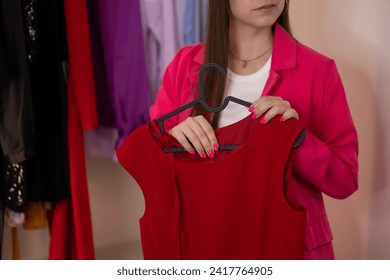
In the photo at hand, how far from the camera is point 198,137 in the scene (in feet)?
3.09

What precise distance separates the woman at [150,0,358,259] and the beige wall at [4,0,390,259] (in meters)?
0.37

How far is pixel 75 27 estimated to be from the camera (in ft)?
4.90

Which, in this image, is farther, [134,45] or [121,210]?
[121,210]

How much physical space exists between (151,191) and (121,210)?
39.3 inches

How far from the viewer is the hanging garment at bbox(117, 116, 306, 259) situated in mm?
918

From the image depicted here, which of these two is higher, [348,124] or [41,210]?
[348,124]

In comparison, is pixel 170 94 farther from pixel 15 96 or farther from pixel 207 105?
pixel 15 96

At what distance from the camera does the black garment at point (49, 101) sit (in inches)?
57.4

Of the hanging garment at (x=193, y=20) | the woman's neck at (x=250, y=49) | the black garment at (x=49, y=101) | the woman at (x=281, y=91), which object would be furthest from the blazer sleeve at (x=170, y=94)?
the black garment at (x=49, y=101)

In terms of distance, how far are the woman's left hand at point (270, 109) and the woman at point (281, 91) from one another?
0.14ft

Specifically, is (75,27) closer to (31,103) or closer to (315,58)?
(31,103)

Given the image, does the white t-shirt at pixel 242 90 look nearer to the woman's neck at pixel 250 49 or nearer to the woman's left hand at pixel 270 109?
the woman's neck at pixel 250 49

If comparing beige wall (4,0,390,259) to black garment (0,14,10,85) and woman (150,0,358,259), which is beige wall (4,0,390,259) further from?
black garment (0,14,10,85)

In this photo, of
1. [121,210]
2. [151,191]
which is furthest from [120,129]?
[151,191]
